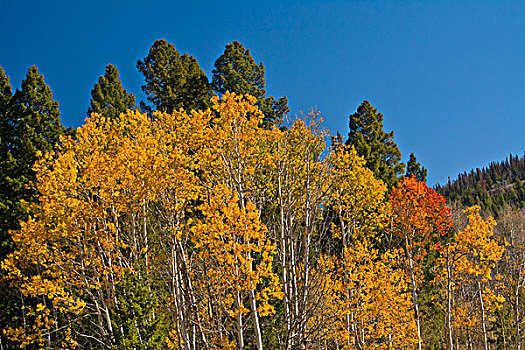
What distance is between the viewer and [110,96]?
2755 centimetres

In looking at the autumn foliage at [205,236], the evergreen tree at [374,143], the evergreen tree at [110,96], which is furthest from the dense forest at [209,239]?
the evergreen tree at [374,143]

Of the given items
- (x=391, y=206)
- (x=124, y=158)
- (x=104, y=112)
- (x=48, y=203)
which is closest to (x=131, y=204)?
(x=124, y=158)

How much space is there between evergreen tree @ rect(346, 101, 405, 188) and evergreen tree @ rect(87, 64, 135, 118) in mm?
14814

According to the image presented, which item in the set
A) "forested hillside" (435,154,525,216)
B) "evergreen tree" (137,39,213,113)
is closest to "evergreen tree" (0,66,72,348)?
"evergreen tree" (137,39,213,113)

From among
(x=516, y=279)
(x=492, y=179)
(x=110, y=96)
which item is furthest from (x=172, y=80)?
(x=492, y=179)

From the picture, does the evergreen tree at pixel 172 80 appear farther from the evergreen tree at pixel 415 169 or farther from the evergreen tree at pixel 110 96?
the evergreen tree at pixel 415 169

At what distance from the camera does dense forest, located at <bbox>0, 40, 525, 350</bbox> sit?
312 inches

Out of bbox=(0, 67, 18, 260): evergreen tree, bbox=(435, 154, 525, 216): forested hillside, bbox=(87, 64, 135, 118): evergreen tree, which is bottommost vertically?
bbox=(0, 67, 18, 260): evergreen tree

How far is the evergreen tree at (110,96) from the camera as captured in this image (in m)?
26.7

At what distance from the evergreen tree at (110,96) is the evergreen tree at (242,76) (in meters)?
5.72

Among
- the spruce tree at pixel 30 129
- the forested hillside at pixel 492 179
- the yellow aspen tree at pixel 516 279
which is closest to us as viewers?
the yellow aspen tree at pixel 516 279

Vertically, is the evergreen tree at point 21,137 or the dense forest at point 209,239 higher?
the evergreen tree at point 21,137

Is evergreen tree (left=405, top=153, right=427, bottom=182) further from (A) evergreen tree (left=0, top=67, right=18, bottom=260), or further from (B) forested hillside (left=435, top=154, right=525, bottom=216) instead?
(B) forested hillside (left=435, top=154, right=525, bottom=216)

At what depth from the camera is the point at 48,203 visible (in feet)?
35.9
